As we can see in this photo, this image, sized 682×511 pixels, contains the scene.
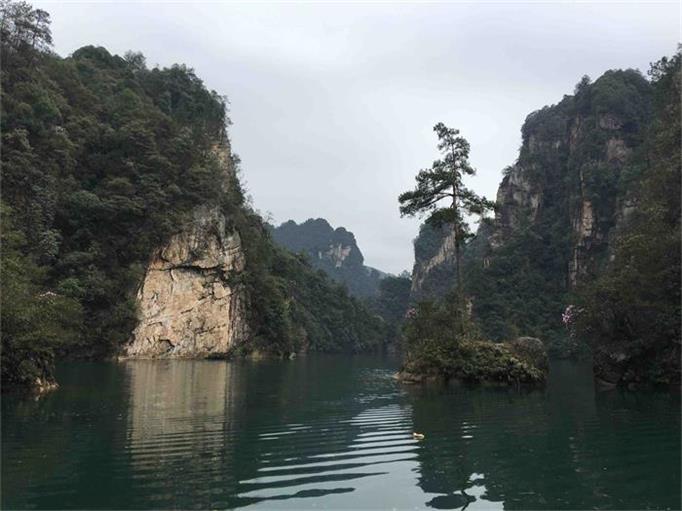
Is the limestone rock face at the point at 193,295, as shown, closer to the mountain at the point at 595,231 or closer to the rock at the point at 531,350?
the mountain at the point at 595,231

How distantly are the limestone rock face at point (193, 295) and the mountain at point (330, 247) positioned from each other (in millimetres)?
124333

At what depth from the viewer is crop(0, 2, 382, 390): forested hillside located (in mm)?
38406

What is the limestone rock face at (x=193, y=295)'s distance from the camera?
146ft

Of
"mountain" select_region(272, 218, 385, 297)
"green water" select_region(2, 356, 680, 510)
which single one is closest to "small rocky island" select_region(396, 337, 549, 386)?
"green water" select_region(2, 356, 680, 510)

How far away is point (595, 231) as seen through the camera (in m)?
70.4

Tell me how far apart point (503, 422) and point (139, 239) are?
37.5 meters

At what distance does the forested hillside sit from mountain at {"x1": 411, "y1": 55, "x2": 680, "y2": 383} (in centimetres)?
2372

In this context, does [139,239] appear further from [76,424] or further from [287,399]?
[76,424]

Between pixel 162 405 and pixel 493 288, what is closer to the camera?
pixel 162 405

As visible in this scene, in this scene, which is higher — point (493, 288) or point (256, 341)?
point (493, 288)

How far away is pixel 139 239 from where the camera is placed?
4450 centimetres

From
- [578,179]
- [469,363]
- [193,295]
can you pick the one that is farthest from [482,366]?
[578,179]

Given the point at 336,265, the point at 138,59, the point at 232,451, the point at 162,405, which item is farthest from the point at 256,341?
the point at 336,265

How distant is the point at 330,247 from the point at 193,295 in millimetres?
135783
